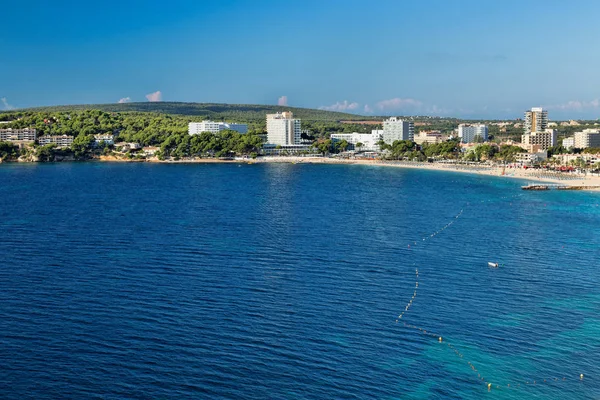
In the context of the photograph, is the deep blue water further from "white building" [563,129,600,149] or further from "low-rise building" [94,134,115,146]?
"white building" [563,129,600,149]

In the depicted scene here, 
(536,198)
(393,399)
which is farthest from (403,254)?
(536,198)

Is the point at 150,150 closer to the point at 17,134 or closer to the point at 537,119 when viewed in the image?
the point at 17,134

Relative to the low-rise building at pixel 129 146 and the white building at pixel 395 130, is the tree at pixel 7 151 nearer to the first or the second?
the low-rise building at pixel 129 146

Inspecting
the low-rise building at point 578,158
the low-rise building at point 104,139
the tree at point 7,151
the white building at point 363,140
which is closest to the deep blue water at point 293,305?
the low-rise building at point 578,158

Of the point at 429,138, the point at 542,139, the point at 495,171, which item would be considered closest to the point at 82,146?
the point at 495,171

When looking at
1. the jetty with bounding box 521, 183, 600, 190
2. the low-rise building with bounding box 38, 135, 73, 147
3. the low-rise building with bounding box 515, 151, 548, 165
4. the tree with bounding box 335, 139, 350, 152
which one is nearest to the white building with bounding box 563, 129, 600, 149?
the low-rise building with bounding box 515, 151, 548, 165
